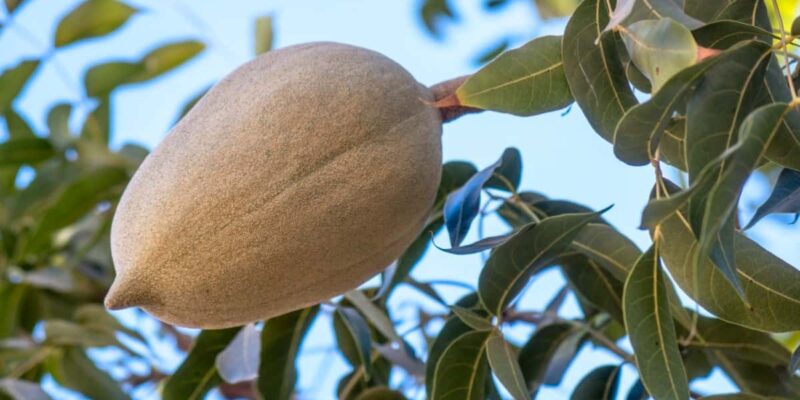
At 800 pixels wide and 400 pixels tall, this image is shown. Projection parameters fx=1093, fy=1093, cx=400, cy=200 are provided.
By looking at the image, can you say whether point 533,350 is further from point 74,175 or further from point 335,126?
point 74,175

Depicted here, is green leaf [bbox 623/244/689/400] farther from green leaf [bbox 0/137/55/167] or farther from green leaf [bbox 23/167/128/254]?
green leaf [bbox 0/137/55/167]

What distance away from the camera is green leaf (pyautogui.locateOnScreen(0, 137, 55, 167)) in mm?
2074

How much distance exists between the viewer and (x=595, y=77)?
1.03m

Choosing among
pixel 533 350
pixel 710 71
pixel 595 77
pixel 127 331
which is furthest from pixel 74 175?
pixel 710 71

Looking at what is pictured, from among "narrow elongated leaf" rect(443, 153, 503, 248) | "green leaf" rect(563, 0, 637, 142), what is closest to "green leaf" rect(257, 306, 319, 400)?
"narrow elongated leaf" rect(443, 153, 503, 248)

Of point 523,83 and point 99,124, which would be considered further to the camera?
point 99,124

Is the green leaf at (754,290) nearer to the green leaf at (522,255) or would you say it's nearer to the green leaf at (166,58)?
the green leaf at (522,255)

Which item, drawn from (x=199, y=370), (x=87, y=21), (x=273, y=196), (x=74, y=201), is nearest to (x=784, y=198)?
(x=273, y=196)

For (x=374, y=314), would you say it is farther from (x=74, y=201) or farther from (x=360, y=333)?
(x=74, y=201)

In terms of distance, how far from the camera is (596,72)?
103cm

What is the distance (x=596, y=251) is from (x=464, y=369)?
0.21m

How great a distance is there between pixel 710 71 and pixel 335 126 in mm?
345

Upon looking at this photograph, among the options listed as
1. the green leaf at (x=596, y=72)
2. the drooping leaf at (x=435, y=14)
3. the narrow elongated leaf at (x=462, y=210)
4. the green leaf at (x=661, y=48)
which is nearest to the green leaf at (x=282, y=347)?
the narrow elongated leaf at (x=462, y=210)

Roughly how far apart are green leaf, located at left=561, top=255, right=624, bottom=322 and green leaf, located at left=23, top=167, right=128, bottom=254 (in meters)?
0.99
